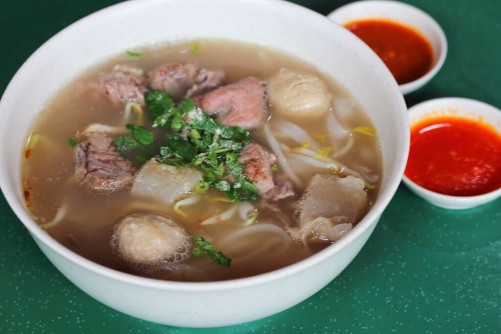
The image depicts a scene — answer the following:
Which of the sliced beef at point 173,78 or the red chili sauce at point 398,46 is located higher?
the sliced beef at point 173,78

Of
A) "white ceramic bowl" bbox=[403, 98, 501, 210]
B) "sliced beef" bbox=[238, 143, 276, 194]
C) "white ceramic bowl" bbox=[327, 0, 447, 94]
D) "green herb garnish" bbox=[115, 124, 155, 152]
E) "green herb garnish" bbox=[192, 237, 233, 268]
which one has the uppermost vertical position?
"green herb garnish" bbox=[115, 124, 155, 152]

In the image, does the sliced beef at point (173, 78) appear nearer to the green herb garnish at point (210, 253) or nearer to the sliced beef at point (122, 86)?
the sliced beef at point (122, 86)

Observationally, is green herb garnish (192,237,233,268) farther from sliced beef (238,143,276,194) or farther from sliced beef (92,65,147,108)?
sliced beef (92,65,147,108)

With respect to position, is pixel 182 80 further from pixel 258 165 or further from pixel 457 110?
pixel 457 110

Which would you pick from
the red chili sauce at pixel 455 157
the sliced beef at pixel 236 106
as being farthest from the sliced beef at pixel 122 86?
the red chili sauce at pixel 455 157

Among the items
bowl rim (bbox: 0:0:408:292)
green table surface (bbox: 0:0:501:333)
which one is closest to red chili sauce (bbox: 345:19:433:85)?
green table surface (bbox: 0:0:501:333)

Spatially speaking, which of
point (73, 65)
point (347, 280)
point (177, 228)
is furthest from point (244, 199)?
point (73, 65)

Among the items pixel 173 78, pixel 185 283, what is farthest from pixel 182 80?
pixel 185 283
